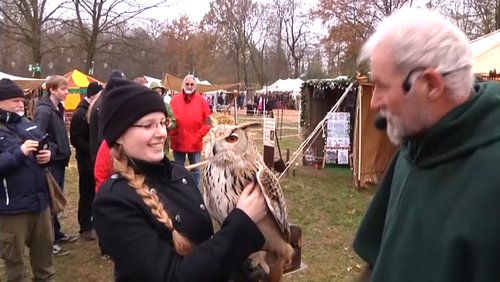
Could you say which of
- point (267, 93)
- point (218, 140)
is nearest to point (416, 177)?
point (218, 140)

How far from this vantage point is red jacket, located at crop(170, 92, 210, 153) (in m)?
6.84

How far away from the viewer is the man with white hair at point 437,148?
137cm

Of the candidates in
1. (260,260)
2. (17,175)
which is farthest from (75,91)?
(260,260)

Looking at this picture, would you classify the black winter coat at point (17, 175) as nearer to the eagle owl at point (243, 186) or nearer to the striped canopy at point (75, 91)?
the eagle owl at point (243, 186)

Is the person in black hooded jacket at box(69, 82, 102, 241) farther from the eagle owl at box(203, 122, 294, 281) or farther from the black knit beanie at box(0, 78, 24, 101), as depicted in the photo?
the eagle owl at box(203, 122, 294, 281)

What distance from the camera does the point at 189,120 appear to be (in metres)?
6.83

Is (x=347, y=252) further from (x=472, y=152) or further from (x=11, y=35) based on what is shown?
(x=11, y=35)

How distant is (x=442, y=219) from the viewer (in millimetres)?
1449

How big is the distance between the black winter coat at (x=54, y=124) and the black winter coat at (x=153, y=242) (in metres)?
3.73

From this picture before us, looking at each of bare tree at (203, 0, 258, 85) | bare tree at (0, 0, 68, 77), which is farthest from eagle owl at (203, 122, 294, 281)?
bare tree at (203, 0, 258, 85)

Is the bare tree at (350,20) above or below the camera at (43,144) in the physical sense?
above

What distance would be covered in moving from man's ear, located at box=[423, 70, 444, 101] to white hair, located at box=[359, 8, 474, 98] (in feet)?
0.05

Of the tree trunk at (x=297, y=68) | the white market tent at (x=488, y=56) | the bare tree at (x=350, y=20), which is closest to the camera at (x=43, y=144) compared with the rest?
the white market tent at (x=488, y=56)

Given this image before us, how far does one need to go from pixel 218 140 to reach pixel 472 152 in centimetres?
160
